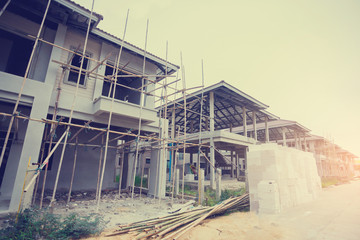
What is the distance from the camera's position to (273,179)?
8.75 metres

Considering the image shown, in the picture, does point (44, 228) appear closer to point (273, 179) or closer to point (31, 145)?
point (31, 145)

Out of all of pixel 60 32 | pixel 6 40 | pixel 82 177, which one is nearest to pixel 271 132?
pixel 82 177

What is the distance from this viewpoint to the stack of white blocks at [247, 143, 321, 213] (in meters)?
8.36

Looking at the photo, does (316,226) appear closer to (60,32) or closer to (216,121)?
(60,32)

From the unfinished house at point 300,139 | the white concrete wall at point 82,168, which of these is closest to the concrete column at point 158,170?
the white concrete wall at point 82,168

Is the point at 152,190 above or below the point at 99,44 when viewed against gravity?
below

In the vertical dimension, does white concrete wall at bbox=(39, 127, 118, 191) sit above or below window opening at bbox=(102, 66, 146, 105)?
below

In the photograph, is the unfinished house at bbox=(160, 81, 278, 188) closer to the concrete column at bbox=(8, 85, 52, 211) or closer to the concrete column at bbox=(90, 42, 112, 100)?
the concrete column at bbox=(90, 42, 112, 100)

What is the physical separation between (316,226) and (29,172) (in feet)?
34.5

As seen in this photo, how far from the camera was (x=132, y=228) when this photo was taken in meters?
5.93

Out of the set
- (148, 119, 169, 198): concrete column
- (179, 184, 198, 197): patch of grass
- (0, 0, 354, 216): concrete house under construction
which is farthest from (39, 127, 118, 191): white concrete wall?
(179, 184, 198, 197): patch of grass

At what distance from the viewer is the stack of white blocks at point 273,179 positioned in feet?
27.4

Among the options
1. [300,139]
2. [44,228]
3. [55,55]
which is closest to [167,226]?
[44,228]

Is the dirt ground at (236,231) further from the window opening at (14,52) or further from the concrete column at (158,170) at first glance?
the window opening at (14,52)
